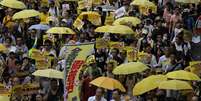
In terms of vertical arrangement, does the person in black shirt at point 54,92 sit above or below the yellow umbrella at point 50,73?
below

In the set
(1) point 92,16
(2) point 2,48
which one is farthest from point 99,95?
(1) point 92,16

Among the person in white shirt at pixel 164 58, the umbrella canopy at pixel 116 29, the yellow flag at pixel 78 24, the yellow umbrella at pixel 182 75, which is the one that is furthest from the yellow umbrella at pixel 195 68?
the yellow flag at pixel 78 24

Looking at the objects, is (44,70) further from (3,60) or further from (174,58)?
(174,58)

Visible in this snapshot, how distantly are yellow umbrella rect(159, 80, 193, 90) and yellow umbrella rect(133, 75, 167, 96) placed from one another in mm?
211

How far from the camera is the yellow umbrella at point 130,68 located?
61.3 feet

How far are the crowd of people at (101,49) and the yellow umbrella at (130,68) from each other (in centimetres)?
19

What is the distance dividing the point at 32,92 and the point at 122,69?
7.46ft

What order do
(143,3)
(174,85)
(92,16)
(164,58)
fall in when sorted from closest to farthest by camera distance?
1. (174,85)
2. (164,58)
3. (92,16)
4. (143,3)

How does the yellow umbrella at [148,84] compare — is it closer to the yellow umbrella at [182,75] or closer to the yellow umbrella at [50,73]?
the yellow umbrella at [182,75]

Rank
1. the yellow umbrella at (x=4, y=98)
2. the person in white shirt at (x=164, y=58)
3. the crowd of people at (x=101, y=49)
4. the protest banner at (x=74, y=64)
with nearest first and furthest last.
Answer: the yellow umbrella at (x=4, y=98), the protest banner at (x=74, y=64), the crowd of people at (x=101, y=49), the person in white shirt at (x=164, y=58)

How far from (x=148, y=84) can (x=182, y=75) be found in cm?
84

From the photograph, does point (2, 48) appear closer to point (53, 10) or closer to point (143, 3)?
point (143, 3)

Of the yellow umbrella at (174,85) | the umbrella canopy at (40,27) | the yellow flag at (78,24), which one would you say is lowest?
the yellow umbrella at (174,85)

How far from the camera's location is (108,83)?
1773 centimetres
